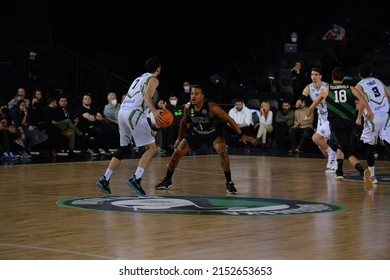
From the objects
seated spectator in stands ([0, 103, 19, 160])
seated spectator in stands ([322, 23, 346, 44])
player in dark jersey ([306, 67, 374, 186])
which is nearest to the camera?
player in dark jersey ([306, 67, 374, 186])

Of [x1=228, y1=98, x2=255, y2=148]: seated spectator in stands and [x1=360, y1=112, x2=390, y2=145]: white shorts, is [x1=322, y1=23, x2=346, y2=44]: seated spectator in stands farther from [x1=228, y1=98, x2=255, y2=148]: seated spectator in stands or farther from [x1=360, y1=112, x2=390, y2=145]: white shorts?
[x1=360, y1=112, x2=390, y2=145]: white shorts

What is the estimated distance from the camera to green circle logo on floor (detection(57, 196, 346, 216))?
10.8 metres

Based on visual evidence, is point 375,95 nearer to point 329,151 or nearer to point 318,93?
point 318,93

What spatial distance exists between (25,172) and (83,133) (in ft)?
17.9

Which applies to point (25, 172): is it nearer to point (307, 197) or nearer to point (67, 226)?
point (307, 197)

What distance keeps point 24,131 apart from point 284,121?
6834 millimetres

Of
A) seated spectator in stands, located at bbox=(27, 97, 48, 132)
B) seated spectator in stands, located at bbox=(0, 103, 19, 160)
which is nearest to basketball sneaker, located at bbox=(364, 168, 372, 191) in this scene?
seated spectator in stands, located at bbox=(0, 103, 19, 160)

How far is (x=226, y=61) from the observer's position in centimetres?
2792

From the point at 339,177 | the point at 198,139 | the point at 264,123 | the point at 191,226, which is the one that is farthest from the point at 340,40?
the point at 191,226

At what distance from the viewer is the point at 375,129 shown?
14.8 meters

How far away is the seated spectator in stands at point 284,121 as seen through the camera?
23828 mm

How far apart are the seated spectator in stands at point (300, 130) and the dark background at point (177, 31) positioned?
149 inches

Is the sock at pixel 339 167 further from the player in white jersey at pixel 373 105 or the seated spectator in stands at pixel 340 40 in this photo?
the seated spectator in stands at pixel 340 40

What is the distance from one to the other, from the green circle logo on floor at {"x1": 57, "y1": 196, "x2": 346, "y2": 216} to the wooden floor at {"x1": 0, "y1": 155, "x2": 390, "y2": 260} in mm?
277
